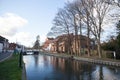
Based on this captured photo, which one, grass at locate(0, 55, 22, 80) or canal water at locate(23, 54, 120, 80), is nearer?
grass at locate(0, 55, 22, 80)

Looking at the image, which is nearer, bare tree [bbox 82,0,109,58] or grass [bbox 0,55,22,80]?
grass [bbox 0,55,22,80]

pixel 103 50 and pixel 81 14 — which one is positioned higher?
pixel 81 14

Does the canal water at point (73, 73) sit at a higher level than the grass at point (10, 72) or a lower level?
lower

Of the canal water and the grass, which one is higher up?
the grass

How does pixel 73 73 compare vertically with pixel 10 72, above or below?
below

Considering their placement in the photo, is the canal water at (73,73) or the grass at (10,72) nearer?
the grass at (10,72)

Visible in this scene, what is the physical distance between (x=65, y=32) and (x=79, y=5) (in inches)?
759

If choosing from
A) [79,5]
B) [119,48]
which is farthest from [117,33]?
[79,5]

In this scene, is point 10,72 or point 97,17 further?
point 97,17

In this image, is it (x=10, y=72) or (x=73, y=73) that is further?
(x=73, y=73)

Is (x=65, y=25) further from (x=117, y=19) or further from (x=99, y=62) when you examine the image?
(x=117, y=19)

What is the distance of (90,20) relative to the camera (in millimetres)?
45375

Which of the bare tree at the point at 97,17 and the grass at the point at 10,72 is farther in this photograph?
the bare tree at the point at 97,17

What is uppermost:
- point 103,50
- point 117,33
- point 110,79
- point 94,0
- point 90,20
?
point 94,0
